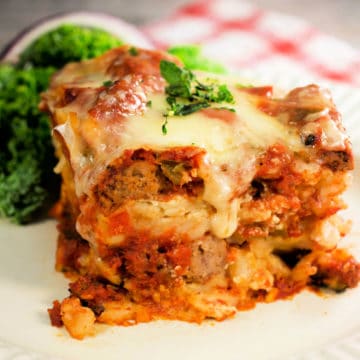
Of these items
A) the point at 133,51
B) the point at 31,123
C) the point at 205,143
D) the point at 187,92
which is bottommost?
the point at 31,123

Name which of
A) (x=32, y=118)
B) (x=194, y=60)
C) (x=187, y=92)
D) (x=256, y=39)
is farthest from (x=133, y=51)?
(x=256, y=39)

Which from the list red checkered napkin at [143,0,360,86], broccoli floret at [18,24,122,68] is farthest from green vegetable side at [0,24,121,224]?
red checkered napkin at [143,0,360,86]

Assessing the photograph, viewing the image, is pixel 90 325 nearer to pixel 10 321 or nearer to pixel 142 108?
pixel 10 321

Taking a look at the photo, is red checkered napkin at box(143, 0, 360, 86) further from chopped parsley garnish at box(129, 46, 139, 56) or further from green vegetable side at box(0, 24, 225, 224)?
chopped parsley garnish at box(129, 46, 139, 56)

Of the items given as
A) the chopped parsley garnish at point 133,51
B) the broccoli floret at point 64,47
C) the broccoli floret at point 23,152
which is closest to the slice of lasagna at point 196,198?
the chopped parsley garnish at point 133,51

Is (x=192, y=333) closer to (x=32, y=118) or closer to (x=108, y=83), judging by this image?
(x=108, y=83)

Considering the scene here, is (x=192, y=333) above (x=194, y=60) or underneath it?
underneath

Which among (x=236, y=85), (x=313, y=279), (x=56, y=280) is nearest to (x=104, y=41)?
(x=236, y=85)
